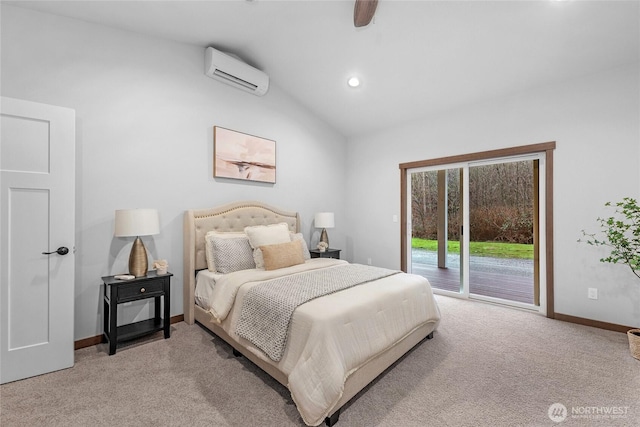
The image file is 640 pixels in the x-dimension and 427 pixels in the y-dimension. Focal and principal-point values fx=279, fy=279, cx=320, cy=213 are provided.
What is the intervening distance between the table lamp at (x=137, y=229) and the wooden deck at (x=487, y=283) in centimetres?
391

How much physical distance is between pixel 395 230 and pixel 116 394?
393 centimetres

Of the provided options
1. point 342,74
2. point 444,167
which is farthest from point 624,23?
point 342,74

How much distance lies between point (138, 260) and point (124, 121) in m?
1.42

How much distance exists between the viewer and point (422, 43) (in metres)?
3.07

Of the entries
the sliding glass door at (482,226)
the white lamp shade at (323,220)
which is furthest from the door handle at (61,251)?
the sliding glass door at (482,226)

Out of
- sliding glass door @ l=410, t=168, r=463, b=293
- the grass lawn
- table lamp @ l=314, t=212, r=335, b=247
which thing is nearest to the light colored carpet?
the grass lawn

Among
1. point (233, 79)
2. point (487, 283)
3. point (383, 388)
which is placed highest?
point (233, 79)

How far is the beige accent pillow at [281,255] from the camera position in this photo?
118 inches

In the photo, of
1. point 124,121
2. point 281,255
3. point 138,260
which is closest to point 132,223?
point 138,260

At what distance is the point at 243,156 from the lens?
3.75 m

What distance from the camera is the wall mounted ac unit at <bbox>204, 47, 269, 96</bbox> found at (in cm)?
334

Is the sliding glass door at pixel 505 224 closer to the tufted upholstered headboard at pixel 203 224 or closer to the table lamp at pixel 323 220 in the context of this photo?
the table lamp at pixel 323 220

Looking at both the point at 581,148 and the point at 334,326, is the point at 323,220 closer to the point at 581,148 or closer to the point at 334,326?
the point at 334,326

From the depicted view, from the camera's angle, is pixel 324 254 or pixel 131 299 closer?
pixel 131 299
